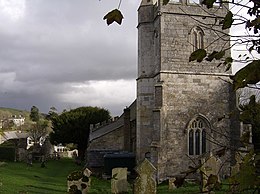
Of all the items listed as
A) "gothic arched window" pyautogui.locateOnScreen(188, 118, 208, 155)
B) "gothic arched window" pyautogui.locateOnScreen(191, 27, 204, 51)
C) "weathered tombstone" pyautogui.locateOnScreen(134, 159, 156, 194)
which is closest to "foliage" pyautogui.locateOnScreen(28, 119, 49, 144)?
"gothic arched window" pyautogui.locateOnScreen(188, 118, 208, 155)

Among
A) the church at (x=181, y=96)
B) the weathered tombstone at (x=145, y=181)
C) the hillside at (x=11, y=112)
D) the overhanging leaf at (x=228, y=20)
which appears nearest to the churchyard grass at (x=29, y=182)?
the church at (x=181, y=96)

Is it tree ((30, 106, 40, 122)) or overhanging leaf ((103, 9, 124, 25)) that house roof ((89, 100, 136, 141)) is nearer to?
overhanging leaf ((103, 9, 124, 25))

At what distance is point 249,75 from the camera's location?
6.77ft

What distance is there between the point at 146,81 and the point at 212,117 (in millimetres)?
4792

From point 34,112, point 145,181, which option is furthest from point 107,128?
point 34,112

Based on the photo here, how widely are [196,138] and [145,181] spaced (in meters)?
13.2

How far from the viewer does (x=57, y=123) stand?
5538 centimetres

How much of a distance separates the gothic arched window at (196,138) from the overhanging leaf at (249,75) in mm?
21142

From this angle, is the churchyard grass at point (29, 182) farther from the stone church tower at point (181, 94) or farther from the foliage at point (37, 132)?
the foliage at point (37, 132)

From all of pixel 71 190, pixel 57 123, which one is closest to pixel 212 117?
pixel 71 190

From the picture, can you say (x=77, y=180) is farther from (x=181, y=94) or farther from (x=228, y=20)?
(x=181, y=94)

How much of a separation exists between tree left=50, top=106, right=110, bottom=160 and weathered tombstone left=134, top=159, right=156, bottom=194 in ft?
139

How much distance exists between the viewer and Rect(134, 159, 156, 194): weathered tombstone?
1027 cm

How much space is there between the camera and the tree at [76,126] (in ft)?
175
